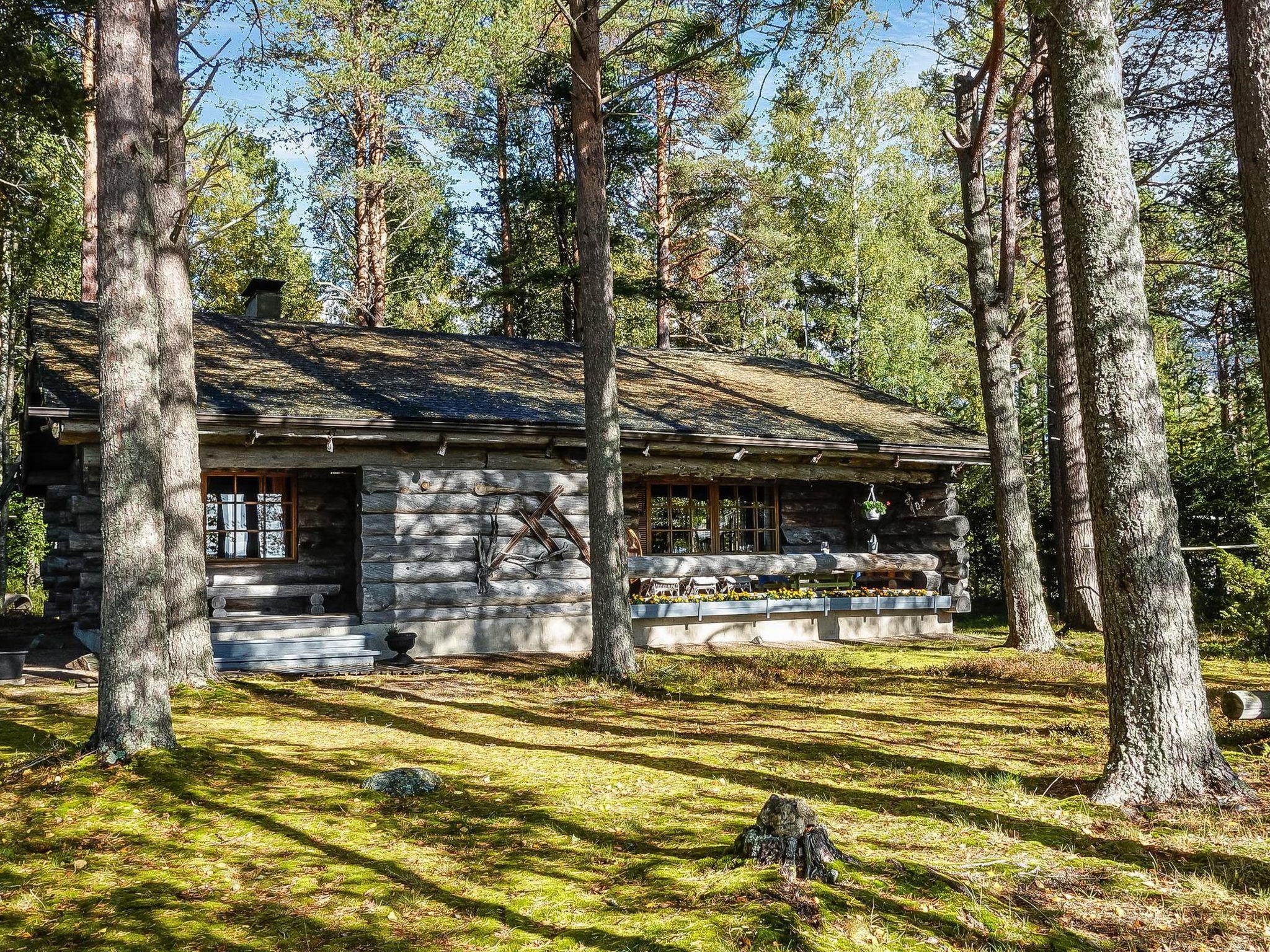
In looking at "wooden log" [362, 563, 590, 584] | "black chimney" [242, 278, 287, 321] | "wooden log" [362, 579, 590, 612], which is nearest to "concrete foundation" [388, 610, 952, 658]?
"wooden log" [362, 579, 590, 612]

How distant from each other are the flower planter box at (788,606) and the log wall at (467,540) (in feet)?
3.70

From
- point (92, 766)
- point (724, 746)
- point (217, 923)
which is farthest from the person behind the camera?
point (724, 746)

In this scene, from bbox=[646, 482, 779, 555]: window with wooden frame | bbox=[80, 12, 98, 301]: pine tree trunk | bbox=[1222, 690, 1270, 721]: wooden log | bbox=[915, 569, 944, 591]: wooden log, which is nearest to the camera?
bbox=[1222, 690, 1270, 721]: wooden log

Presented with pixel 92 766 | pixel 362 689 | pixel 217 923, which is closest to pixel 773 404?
pixel 362 689

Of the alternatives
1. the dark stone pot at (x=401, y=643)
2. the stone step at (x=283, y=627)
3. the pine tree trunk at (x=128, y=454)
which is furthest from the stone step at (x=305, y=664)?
the pine tree trunk at (x=128, y=454)

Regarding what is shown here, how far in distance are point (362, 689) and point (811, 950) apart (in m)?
6.73

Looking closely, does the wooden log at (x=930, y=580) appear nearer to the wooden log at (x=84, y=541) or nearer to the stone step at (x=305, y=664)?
the stone step at (x=305, y=664)

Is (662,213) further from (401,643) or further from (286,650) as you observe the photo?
(286,650)

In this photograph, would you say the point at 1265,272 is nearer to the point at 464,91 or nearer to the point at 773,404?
the point at 773,404

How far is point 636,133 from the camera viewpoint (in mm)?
22438

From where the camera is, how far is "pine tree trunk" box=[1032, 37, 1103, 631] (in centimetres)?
1380

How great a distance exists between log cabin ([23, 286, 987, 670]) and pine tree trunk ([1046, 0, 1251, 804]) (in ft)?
25.7

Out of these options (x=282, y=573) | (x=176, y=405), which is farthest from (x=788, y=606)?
(x=176, y=405)

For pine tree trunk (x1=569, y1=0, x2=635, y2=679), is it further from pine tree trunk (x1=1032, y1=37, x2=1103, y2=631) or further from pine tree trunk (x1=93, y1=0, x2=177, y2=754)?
pine tree trunk (x1=1032, y1=37, x2=1103, y2=631)
